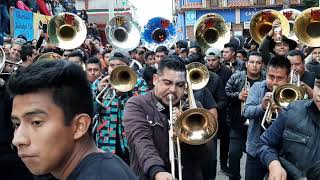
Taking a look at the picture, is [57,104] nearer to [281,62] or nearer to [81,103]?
[81,103]

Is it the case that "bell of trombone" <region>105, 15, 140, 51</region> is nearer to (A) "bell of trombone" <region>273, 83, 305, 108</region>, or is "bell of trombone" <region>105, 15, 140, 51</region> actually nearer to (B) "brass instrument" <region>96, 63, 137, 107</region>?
(B) "brass instrument" <region>96, 63, 137, 107</region>

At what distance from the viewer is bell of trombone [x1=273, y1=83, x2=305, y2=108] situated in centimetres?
501

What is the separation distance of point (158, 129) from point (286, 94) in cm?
199

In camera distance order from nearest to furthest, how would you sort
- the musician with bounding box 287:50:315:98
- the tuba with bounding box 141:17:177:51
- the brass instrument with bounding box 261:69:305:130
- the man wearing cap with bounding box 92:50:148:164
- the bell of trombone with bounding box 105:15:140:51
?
1. the brass instrument with bounding box 261:69:305:130
2. the man wearing cap with bounding box 92:50:148:164
3. the musician with bounding box 287:50:315:98
4. the bell of trombone with bounding box 105:15:140:51
5. the tuba with bounding box 141:17:177:51

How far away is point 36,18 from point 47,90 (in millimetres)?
11713

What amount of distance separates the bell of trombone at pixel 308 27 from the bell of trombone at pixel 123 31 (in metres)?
4.10

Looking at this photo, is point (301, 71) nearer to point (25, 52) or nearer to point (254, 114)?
point (254, 114)

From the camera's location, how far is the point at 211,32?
34.8 feet

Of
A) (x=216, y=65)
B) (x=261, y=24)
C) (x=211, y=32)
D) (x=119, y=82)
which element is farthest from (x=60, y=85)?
(x=211, y=32)

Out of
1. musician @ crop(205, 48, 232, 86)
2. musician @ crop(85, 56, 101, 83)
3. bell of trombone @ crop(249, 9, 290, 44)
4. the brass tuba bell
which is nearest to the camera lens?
the brass tuba bell

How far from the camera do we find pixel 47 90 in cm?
168

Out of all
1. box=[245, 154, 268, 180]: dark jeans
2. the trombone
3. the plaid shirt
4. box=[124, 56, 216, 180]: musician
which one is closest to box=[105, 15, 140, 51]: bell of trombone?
the plaid shirt

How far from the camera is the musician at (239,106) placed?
6.68 m

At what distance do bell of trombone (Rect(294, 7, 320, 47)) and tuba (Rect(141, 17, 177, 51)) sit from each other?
5026 millimetres
